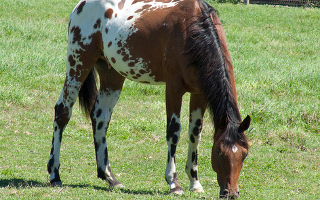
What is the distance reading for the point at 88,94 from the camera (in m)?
5.53

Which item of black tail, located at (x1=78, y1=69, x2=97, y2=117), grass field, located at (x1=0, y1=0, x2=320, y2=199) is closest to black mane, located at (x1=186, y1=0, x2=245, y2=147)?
grass field, located at (x1=0, y1=0, x2=320, y2=199)

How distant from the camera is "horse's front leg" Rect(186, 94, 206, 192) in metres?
4.65

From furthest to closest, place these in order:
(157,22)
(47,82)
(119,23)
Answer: (47,82) → (119,23) → (157,22)

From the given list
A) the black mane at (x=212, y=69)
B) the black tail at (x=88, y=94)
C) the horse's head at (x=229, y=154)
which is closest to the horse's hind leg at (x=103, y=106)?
the black tail at (x=88, y=94)

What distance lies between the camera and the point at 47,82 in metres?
9.25

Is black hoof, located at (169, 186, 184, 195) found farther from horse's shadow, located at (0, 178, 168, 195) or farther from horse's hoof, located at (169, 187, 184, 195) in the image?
horse's shadow, located at (0, 178, 168, 195)

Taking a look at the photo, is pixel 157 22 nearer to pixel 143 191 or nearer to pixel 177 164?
pixel 143 191

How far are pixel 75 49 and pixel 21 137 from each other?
2.57 meters

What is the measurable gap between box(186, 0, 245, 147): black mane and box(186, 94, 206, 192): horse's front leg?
1.95 ft

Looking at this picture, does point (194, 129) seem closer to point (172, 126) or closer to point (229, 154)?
point (172, 126)

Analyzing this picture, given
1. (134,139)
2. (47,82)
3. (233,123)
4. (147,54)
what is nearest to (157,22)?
(147,54)

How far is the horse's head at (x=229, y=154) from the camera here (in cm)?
366

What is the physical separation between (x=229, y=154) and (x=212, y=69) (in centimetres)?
93

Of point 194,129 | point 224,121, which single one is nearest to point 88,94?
point 194,129
